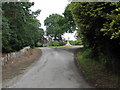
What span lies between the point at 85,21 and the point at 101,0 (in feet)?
4.44

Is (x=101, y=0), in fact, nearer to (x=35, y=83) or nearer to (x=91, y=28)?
(x=91, y=28)

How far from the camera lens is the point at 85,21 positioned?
621cm

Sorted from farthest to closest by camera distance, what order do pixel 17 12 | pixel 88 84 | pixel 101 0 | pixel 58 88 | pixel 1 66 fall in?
pixel 17 12, pixel 1 66, pixel 88 84, pixel 58 88, pixel 101 0

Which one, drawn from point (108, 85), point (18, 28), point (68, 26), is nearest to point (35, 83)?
point (108, 85)

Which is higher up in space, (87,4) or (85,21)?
(87,4)

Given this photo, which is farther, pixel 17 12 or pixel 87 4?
pixel 17 12

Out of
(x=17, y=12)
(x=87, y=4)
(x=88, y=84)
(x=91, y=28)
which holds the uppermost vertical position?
(x=17, y=12)

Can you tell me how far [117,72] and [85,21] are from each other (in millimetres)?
2979

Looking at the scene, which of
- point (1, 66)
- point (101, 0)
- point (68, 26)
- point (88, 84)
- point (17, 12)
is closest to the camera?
point (101, 0)

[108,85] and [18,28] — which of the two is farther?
[18,28]

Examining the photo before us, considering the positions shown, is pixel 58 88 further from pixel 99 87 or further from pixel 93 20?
pixel 93 20

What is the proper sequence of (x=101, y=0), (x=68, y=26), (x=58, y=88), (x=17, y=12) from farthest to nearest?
(x=68, y=26), (x=17, y=12), (x=58, y=88), (x=101, y=0)

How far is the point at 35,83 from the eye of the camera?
6.05 metres

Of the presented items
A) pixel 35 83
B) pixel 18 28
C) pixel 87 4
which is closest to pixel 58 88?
pixel 35 83
